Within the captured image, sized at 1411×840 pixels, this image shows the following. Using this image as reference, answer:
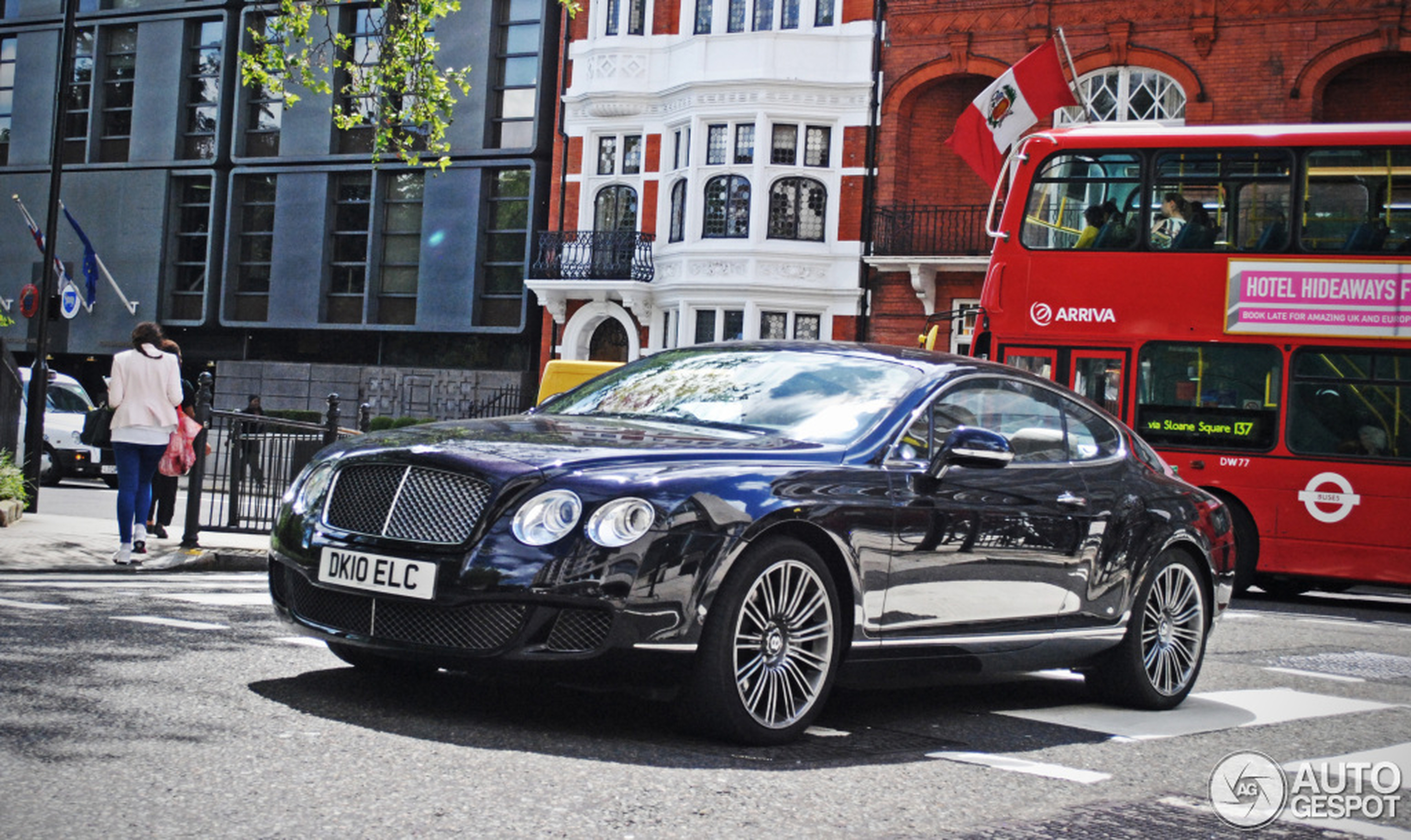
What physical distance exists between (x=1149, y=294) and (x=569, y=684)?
38.9ft

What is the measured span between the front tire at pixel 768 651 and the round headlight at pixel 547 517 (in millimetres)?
551

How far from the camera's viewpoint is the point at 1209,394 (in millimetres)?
15805

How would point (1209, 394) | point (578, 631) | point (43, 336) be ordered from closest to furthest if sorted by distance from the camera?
point (578, 631), point (43, 336), point (1209, 394)

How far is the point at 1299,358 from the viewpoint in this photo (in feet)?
50.7

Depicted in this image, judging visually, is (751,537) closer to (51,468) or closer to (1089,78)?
(51,468)

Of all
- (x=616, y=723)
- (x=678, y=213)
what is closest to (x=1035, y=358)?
(x=616, y=723)

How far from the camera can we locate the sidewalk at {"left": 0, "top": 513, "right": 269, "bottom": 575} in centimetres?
1138

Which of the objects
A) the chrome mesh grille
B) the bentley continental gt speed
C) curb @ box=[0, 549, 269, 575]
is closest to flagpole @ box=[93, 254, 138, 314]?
curb @ box=[0, 549, 269, 575]

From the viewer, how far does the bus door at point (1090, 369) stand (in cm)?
1600

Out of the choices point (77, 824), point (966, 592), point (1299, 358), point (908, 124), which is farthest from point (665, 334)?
point (77, 824)

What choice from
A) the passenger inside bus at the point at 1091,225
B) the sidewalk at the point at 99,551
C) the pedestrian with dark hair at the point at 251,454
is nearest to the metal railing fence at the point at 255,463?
the pedestrian with dark hair at the point at 251,454

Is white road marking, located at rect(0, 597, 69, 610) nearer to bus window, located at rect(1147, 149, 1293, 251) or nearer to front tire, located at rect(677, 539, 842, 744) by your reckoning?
front tire, located at rect(677, 539, 842, 744)

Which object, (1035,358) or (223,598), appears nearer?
(223,598)

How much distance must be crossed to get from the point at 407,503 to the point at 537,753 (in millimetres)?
994
